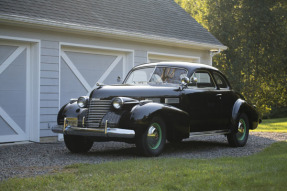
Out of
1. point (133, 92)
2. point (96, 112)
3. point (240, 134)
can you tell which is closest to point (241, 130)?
point (240, 134)

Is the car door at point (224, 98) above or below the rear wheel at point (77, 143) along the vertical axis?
above

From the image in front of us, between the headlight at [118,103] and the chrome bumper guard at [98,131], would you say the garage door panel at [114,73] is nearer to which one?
the chrome bumper guard at [98,131]

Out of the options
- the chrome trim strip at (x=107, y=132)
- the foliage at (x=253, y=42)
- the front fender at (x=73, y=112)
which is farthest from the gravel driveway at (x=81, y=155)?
the foliage at (x=253, y=42)

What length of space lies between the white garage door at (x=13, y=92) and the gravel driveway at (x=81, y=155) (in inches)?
20.2

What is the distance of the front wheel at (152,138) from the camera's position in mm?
7199

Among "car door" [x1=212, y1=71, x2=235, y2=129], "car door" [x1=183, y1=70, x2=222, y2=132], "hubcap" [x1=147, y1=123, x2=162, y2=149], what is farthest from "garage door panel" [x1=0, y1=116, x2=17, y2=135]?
"car door" [x1=212, y1=71, x2=235, y2=129]

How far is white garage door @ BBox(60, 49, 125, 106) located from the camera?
35.5ft

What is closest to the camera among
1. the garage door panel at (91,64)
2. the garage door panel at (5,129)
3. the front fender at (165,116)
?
the front fender at (165,116)

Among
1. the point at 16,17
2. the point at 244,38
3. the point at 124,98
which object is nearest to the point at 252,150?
the point at 124,98

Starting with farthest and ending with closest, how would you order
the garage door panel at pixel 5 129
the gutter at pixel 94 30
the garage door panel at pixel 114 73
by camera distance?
the garage door panel at pixel 114 73 → the garage door panel at pixel 5 129 → the gutter at pixel 94 30

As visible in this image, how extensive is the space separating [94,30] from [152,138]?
4.36 m

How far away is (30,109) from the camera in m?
10.1

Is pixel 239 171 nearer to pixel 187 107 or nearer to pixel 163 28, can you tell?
pixel 187 107

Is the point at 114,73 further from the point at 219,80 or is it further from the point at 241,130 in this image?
the point at 241,130
